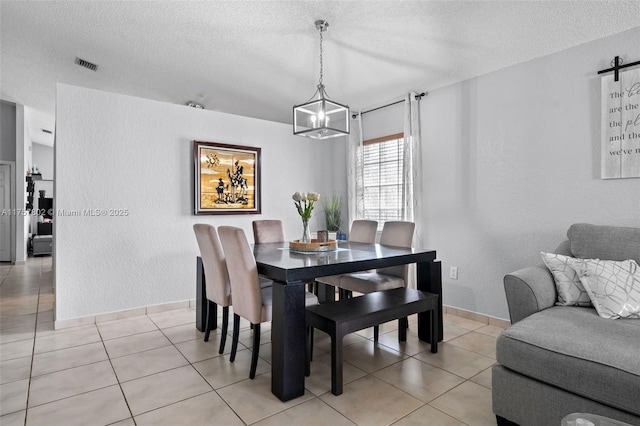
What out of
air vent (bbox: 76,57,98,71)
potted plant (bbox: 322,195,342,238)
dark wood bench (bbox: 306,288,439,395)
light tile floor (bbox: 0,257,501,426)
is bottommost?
light tile floor (bbox: 0,257,501,426)

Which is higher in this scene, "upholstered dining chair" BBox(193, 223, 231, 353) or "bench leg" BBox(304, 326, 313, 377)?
"upholstered dining chair" BBox(193, 223, 231, 353)

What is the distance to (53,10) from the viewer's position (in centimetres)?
259

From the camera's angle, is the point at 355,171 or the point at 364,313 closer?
the point at 364,313

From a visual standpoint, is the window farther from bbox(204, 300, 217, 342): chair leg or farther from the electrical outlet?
bbox(204, 300, 217, 342): chair leg

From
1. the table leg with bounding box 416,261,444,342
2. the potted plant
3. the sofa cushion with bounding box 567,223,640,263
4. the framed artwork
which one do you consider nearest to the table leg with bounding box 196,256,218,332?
the framed artwork

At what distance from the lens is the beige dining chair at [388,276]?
3.10 m

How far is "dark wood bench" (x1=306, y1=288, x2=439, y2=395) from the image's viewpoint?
2.14 metres

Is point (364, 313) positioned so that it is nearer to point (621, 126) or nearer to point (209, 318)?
point (209, 318)

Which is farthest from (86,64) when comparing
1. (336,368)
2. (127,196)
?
(336,368)

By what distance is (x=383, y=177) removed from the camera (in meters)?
4.63

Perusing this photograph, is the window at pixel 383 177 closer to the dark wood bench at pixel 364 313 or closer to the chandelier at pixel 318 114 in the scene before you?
the chandelier at pixel 318 114

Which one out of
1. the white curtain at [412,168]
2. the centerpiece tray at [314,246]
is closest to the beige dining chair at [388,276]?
the centerpiece tray at [314,246]

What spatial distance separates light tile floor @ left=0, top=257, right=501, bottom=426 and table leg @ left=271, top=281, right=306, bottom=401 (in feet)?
0.28

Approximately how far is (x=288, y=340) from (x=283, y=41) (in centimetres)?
238
